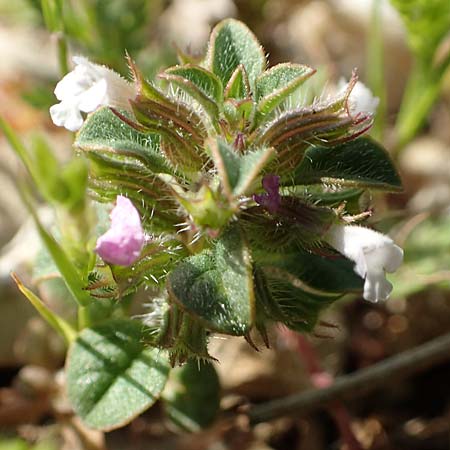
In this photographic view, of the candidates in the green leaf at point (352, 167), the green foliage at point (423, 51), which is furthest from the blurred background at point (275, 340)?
the green leaf at point (352, 167)

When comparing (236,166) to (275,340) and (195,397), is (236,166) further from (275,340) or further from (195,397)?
(275,340)

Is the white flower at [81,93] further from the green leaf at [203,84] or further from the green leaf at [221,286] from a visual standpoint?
the green leaf at [221,286]

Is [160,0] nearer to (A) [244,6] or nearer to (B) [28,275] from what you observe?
(A) [244,6]

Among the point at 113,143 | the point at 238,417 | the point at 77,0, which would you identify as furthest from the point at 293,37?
the point at 113,143

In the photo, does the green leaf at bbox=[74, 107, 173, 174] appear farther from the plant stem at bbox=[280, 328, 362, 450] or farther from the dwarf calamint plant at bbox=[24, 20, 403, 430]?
the plant stem at bbox=[280, 328, 362, 450]

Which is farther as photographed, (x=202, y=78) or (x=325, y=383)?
(x=325, y=383)

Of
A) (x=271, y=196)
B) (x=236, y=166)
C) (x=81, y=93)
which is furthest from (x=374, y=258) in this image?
(x=81, y=93)

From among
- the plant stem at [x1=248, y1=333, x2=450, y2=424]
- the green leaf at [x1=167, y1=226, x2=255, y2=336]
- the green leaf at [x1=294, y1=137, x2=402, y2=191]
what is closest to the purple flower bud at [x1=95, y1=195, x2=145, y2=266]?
the green leaf at [x1=167, y1=226, x2=255, y2=336]
